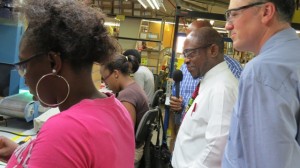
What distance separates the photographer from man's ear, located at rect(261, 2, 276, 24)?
3.77ft

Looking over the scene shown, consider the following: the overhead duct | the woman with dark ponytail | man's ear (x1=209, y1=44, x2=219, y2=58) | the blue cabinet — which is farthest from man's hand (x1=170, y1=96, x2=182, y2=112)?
the overhead duct

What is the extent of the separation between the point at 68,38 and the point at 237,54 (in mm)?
6472

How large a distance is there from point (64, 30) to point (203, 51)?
4.39 ft

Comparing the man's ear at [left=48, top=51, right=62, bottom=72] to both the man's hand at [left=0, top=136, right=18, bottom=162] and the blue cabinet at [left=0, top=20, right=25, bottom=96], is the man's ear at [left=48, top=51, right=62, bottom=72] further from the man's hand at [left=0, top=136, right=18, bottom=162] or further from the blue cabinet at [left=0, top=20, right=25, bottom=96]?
→ the blue cabinet at [left=0, top=20, right=25, bottom=96]

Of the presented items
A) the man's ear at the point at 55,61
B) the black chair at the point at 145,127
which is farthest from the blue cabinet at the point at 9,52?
the man's ear at the point at 55,61

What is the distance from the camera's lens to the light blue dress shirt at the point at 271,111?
95cm

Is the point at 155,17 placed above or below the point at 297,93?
above

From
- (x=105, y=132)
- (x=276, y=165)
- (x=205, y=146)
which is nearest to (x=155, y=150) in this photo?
(x=205, y=146)

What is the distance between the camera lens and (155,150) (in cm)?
265

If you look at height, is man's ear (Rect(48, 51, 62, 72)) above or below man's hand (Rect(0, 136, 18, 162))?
above

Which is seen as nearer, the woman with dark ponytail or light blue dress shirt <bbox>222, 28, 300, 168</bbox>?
light blue dress shirt <bbox>222, 28, 300, 168</bbox>

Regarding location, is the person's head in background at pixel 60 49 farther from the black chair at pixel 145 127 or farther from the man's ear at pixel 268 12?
the black chair at pixel 145 127

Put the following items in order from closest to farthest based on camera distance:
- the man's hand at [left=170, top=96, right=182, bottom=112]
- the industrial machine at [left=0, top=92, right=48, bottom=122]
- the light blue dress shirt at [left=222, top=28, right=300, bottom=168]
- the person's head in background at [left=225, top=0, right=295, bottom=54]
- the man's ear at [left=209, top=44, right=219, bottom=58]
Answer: the light blue dress shirt at [left=222, top=28, right=300, bottom=168], the person's head in background at [left=225, top=0, right=295, bottom=54], the man's ear at [left=209, top=44, right=219, bottom=58], the industrial machine at [left=0, top=92, right=48, bottom=122], the man's hand at [left=170, top=96, right=182, bottom=112]

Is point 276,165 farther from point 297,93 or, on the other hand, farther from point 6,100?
point 6,100
